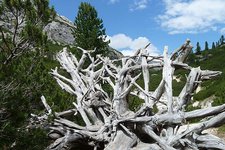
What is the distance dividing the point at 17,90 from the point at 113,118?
8.28ft

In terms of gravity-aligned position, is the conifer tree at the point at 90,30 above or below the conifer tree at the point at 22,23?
above

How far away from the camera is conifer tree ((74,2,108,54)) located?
21078mm

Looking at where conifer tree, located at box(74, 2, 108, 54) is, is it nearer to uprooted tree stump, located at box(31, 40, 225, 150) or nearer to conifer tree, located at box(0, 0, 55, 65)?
uprooted tree stump, located at box(31, 40, 225, 150)

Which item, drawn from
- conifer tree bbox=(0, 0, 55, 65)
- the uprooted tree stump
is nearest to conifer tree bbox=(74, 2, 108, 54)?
the uprooted tree stump

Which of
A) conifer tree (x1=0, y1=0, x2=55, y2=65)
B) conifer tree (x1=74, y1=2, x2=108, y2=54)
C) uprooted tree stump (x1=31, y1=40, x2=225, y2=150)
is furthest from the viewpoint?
conifer tree (x1=74, y1=2, x2=108, y2=54)

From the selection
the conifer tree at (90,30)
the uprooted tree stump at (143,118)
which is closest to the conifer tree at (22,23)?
the uprooted tree stump at (143,118)

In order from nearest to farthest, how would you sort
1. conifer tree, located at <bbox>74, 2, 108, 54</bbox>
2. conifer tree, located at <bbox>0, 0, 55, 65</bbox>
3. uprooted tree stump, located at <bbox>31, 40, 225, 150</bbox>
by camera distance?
conifer tree, located at <bbox>0, 0, 55, 65</bbox> → uprooted tree stump, located at <bbox>31, 40, 225, 150</bbox> → conifer tree, located at <bbox>74, 2, 108, 54</bbox>

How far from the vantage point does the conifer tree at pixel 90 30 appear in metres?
21.1

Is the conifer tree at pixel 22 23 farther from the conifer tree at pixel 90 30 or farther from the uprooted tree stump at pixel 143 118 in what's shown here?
the conifer tree at pixel 90 30

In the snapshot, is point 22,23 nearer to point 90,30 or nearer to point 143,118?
point 143,118

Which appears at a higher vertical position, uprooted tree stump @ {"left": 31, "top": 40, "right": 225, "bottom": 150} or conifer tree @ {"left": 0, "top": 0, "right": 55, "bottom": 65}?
conifer tree @ {"left": 0, "top": 0, "right": 55, "bottom": 65}

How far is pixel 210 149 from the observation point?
7.43m

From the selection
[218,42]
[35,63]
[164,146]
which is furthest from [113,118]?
[218,42]

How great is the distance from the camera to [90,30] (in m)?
21.4
